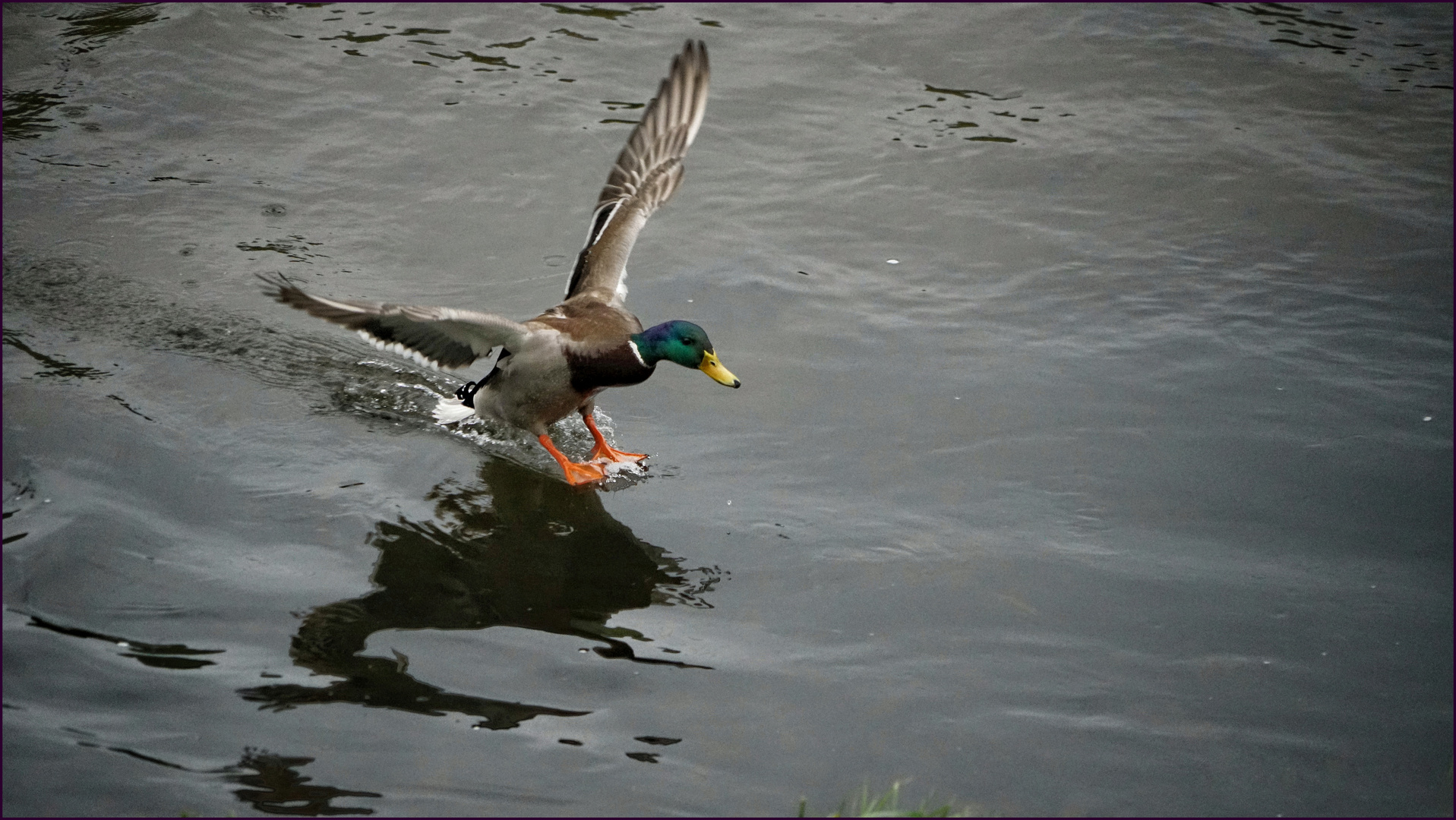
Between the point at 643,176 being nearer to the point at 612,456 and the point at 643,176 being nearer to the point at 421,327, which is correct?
the point at 612,456

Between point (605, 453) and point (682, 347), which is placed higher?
point (682, 347)

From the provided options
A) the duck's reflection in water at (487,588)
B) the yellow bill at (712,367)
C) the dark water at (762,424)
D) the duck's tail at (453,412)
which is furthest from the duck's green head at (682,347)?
the duck's tail at (453,412)

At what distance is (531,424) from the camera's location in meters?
5.67

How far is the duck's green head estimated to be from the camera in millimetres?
5250

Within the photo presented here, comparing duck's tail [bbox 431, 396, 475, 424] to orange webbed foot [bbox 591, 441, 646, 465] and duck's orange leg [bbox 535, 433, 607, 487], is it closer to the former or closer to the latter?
duck's orange leg [bbox 535, 433, 607, 487]

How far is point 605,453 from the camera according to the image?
560 cm

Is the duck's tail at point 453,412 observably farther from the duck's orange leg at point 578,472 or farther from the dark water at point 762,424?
the duck's orange leg at point 578,472

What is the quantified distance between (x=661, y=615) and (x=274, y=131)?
5.59 meters

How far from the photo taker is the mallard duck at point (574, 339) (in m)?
4.99

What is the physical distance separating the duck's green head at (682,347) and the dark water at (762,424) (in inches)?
17.9

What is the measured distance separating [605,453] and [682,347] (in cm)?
70

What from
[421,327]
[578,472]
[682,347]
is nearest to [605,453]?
[578,472]

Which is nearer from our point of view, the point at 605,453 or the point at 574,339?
the point at 574,339

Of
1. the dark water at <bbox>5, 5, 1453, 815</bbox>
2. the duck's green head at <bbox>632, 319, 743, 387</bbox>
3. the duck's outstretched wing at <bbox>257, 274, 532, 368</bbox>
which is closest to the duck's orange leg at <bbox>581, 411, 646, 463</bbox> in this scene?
the dark water at <bbox>5, 5, 1453, 815</bbox>
